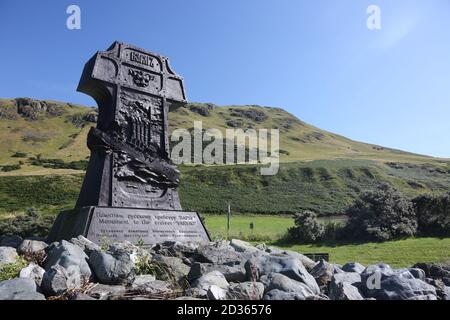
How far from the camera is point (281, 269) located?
6.79 m

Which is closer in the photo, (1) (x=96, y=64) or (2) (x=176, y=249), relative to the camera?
(2) (x=176, y=249)

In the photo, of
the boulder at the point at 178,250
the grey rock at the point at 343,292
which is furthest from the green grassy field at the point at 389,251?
the grey rock at the point at 343,292

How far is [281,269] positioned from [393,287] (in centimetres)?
175

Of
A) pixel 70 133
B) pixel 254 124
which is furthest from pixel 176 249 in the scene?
pixel 254 124

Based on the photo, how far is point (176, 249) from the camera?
8.30m

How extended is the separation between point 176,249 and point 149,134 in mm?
4545

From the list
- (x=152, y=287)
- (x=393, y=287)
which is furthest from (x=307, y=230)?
(x=152, y=287)

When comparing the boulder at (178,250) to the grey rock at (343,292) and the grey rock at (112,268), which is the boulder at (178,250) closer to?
the grey rock at (112,268)

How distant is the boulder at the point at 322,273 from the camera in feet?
23.7

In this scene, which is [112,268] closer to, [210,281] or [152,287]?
[152,287]

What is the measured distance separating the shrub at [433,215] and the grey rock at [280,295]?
20.1m

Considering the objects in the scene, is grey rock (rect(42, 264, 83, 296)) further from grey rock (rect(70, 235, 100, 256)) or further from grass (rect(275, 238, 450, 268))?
grass (rect(275, 238, 450, 268))
